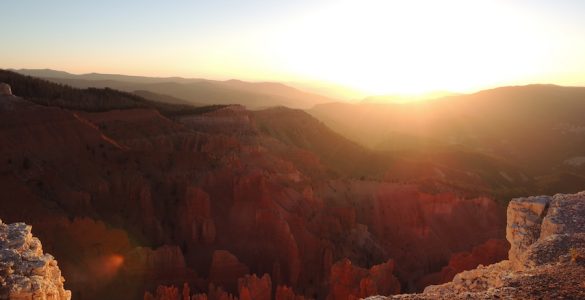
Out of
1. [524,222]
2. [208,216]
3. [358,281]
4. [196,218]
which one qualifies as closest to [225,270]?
[196,218]

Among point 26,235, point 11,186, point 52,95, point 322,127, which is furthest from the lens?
point 322,127

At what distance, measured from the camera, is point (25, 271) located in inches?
283

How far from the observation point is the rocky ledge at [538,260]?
28.3 ft

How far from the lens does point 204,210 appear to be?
30078mm

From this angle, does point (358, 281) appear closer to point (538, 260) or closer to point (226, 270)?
point (226, 270)

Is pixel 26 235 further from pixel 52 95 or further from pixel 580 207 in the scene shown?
pixel 52 95

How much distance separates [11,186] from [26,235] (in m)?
17.6

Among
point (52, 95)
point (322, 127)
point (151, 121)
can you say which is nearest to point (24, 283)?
point (151, 121)

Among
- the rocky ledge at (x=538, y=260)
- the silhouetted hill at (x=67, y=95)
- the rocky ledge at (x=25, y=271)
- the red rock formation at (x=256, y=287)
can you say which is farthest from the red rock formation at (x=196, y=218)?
the rocky ledge at (x=25, y=271)

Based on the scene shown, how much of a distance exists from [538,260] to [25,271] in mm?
9864

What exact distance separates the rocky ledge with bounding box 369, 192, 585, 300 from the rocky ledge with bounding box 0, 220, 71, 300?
5.72m

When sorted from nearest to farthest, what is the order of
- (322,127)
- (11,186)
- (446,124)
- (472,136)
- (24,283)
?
(24,283), (11,186), (322,127), (472,136), (446,124)

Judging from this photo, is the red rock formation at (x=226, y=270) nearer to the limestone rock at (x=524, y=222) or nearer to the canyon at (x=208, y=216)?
the canyon at (x=208, y=216)

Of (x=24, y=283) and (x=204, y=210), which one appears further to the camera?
(x=204, y=210)
